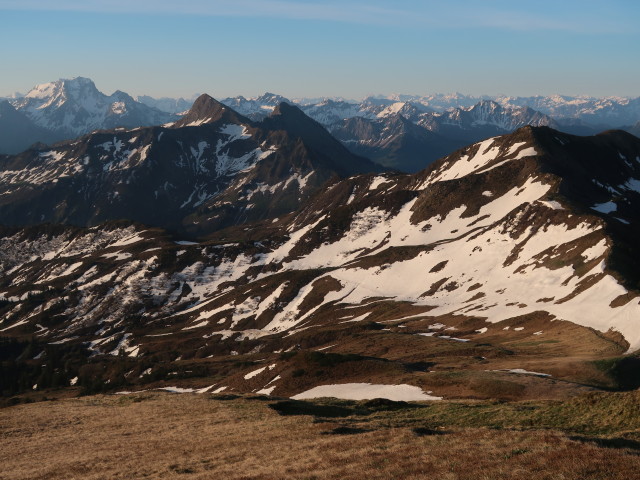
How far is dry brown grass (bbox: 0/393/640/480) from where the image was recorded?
86.0 ft

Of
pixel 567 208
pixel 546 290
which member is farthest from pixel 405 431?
pixel 567 208

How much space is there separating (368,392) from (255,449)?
1334 inches

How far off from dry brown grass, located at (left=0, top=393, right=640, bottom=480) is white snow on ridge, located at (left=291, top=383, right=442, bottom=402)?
46.4 feet

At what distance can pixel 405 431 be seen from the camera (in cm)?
3675

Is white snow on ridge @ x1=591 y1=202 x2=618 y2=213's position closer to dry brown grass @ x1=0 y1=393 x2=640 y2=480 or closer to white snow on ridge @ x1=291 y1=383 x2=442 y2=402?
white snow on ridge @ x1=291 y1=383 x2=442 y2=402

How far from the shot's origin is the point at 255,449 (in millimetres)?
38312

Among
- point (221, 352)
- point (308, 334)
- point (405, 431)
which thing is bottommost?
point (221, 352)

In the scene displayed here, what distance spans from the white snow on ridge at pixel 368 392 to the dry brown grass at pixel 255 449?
46.4 ft

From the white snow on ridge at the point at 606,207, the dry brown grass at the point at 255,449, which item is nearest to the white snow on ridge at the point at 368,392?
the dry brown grass at the point at 255,449

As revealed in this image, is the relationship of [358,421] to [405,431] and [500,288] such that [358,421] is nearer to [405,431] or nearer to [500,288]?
[405,431]

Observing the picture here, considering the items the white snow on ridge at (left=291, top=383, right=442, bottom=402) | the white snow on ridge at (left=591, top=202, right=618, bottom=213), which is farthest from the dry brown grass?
the white snow on ridge at (left=591, top=202, right=618, bottom=213)

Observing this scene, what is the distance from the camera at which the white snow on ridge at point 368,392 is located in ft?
209

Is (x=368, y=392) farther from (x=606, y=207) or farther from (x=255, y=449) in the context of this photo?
(x=606, y=207)

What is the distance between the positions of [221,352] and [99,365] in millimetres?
39610
